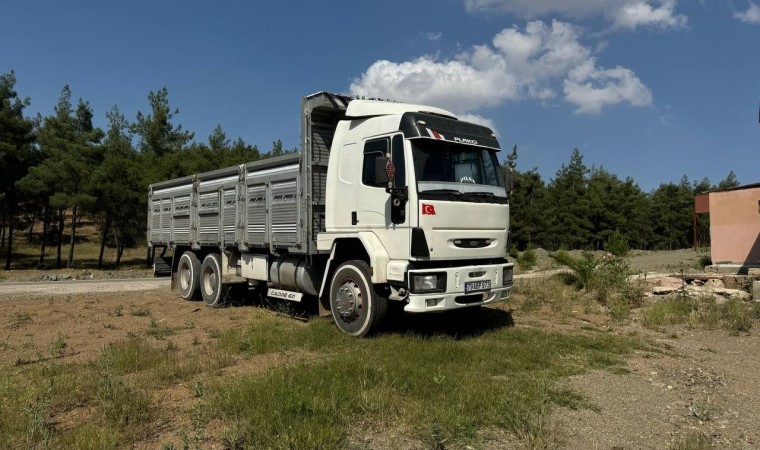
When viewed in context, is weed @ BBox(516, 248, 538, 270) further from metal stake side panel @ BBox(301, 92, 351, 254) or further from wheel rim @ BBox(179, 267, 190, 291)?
metal stake side panel @ BBox(301, 92, 351, 254)

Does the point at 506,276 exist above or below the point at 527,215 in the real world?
below

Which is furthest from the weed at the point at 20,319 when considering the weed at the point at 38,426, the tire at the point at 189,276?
the weed at the point at 38,426

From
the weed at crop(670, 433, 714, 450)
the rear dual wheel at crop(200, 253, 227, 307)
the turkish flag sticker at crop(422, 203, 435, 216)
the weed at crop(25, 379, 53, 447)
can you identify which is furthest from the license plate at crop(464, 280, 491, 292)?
the rear dual wheel at crop(200, 253, 227, 307)

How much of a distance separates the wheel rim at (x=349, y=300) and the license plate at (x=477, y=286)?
1574 millimetres

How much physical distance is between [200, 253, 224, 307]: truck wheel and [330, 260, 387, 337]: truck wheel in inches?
168

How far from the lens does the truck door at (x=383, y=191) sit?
7293 millimetres

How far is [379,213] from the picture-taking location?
7727 millimetres

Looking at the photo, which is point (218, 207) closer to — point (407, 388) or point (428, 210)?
point (428, 210)

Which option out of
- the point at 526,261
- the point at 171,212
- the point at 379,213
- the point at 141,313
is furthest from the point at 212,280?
the point at 526,261

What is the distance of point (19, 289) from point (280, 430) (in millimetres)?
16843

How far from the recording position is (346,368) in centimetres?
580

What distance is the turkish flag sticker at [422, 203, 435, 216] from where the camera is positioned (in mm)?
7207

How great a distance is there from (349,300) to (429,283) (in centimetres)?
142

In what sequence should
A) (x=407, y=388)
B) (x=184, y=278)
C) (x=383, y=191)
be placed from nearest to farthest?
(x=407, y=388) < (x=383, y=191) < (x=184, y=278)
